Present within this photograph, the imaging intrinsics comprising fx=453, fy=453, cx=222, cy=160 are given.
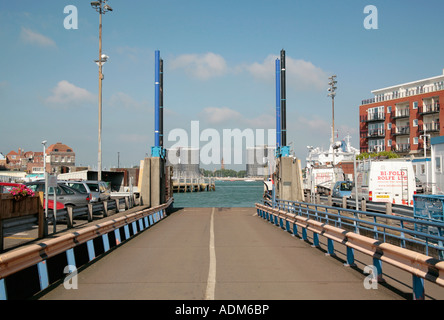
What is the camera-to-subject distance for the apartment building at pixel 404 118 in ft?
219

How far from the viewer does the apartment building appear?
66.8 metres

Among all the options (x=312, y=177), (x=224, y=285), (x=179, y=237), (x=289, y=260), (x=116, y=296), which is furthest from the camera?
(x=312, y=177)

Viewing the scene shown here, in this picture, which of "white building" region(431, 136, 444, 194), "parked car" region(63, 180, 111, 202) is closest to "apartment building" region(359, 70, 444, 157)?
"white building" region(431, 136, 444, 194)

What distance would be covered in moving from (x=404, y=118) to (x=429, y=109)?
5.40 m

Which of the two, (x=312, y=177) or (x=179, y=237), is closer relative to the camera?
(x=179, y=237)

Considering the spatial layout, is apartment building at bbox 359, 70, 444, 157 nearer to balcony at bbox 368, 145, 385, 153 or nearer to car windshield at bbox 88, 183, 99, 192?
balcony at bbox 368, 145, 385, 153

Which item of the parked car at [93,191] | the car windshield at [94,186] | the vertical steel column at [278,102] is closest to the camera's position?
the parked car at [93,191]

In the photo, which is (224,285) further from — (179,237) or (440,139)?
(440,139)

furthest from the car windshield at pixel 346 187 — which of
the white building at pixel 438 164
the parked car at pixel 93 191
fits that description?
the parked car at pixel 93 191

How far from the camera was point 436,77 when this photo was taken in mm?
73562

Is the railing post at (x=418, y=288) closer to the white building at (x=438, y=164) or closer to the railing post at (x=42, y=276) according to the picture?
the railing post at (x=42, y=276)

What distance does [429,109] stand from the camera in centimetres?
6725

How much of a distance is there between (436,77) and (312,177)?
36.6 metres
